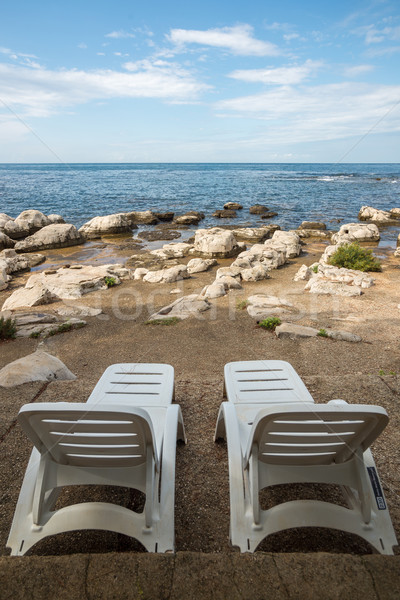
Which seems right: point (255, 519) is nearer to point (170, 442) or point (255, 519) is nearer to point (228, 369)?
point (170, 442)

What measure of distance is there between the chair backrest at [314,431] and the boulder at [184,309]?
595 cm

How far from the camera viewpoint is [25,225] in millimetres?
21281

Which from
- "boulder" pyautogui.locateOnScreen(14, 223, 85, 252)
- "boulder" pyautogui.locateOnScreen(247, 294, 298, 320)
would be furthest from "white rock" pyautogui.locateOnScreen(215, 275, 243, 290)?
"boulder" pyautogui.locateOnScreen(14, 223, 85, 252)

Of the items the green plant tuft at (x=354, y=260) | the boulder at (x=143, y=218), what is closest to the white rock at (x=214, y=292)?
the green plant tuft at (x=354, y=260)

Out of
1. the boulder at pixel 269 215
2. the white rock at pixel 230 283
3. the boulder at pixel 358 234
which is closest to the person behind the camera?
the white rock at pixel 230 283

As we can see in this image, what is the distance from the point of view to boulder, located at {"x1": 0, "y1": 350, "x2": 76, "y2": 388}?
183 inches

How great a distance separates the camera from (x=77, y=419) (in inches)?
78.7

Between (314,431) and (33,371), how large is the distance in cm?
409

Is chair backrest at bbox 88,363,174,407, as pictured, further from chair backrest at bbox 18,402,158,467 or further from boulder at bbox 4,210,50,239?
boulder at bbox 4,210,50,239

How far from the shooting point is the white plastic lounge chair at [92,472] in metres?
2.01

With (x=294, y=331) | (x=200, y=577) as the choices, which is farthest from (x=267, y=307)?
(x=200, y=577)

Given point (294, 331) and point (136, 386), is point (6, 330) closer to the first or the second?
point (136, 386)

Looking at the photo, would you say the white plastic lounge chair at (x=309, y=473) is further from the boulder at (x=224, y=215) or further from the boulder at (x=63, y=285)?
the boulder at (x=224, y=215)

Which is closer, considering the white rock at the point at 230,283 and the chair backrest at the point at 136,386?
the chair backrest at the point at 136,386
